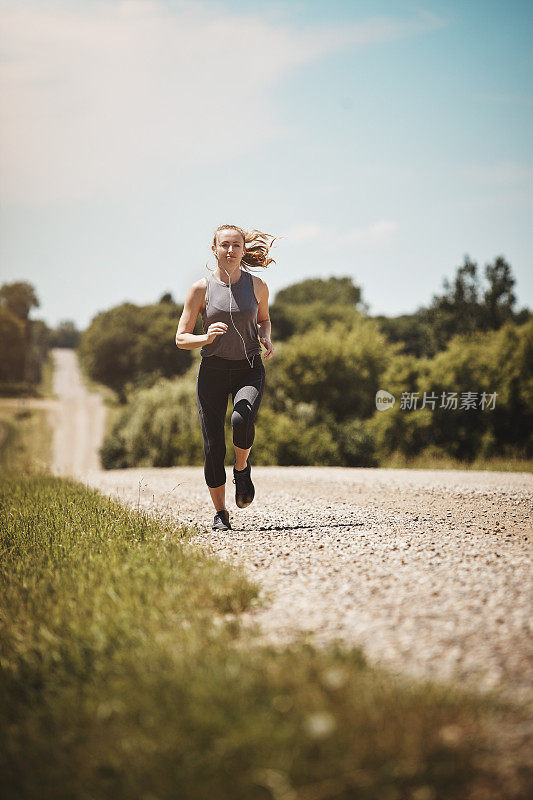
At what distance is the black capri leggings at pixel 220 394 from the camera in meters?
5.70

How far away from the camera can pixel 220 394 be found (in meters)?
5.77

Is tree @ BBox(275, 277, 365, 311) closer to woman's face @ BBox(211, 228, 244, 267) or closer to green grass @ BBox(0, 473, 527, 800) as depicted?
woman's face @ BBox(211, 228, 244, 267)

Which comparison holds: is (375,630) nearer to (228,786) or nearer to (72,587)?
(228,786)

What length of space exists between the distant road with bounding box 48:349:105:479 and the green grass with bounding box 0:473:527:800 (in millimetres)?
20356

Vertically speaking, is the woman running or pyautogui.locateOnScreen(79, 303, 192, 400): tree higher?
pyautogui.locateOnScreen(79, 303, 192, 400): tree

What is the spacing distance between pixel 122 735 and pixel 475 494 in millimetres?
6678

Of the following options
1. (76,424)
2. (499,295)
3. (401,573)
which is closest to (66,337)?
(76,424)

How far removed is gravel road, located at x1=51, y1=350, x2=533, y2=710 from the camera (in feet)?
9.55

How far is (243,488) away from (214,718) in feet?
11.5

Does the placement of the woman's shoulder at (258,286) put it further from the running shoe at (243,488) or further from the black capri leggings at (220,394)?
the running shoe at (243,488)

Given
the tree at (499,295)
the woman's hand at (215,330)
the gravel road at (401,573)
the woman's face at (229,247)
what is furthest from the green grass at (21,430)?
the tree at (499,295)

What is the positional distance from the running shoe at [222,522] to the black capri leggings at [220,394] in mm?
346

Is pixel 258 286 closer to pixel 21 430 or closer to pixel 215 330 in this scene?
pixel 215 330

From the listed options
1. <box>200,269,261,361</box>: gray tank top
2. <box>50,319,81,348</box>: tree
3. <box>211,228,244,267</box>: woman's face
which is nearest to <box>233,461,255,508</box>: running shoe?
<box>200,269,261,361</box>: gray tank top
